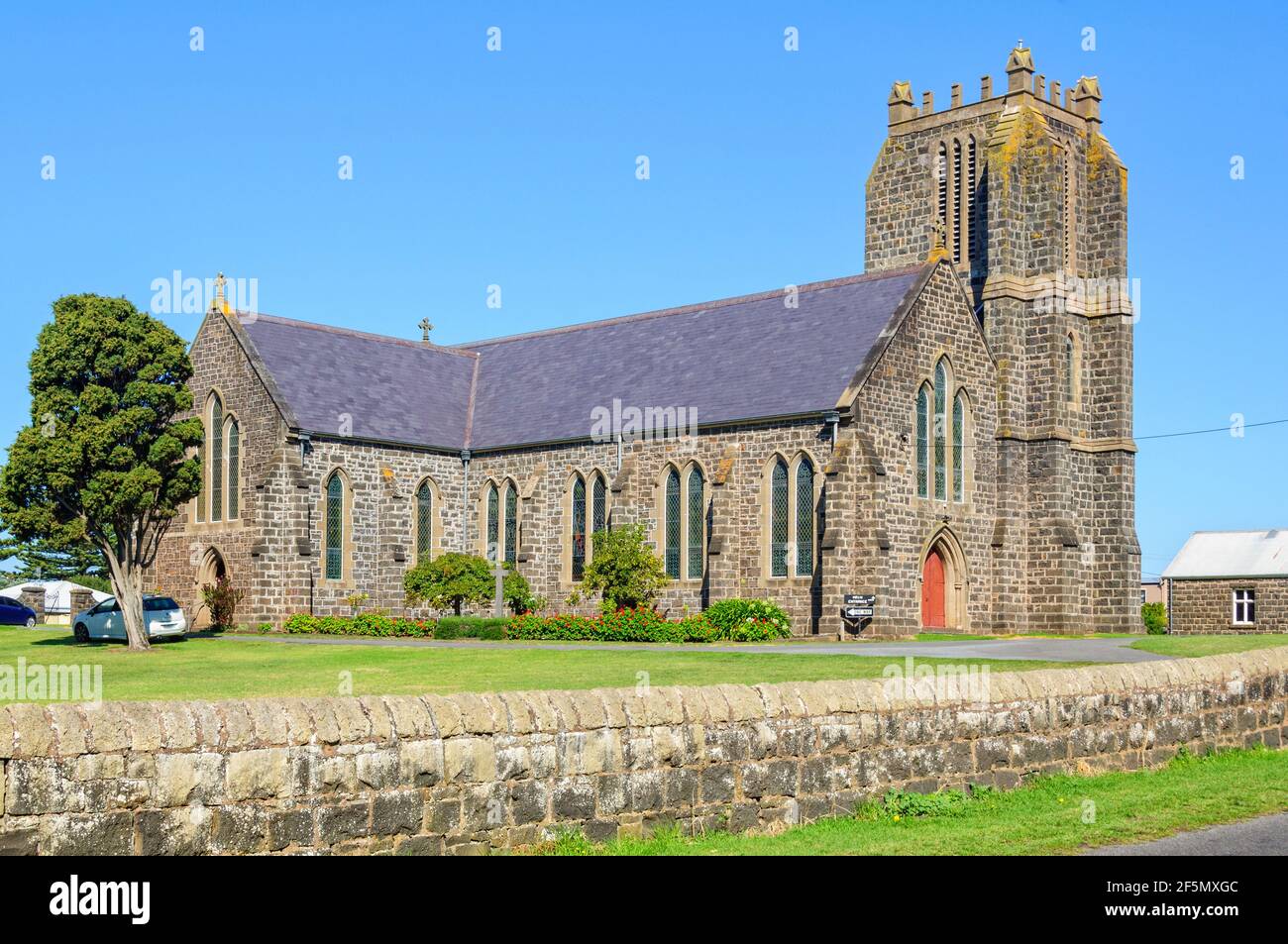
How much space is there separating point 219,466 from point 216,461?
19cm

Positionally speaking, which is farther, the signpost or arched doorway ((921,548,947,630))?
arched doorway ((921,548,947,630))

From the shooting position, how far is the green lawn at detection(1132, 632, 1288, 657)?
1233 inches

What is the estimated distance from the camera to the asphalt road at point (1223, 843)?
12.0 metres

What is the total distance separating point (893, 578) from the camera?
136 feet

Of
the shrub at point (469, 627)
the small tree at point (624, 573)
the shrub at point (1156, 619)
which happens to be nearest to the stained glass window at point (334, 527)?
the shrub at point (469, 627)

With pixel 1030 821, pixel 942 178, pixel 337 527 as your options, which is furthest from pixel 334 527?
pixel 1030 821

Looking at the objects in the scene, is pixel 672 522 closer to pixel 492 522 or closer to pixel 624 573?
pixel 624 573

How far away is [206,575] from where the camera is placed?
1933 inches

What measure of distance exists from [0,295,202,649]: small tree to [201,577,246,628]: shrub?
792 cm

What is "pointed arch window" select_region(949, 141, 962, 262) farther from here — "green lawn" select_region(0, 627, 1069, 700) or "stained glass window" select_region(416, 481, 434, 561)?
"green lawn" select_region(0, 627, 1069, 700)

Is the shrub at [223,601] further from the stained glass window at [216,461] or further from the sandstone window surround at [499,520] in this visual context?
the sandstone window surround at [499,520]

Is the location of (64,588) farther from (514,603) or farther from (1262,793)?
(1262,793)

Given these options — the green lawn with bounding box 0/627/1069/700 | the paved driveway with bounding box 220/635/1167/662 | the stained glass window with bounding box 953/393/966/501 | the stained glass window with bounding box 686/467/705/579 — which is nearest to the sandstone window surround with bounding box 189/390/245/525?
the paved driveway with bounding box 220/635/1167/662

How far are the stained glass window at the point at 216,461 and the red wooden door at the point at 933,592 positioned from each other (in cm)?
2244
